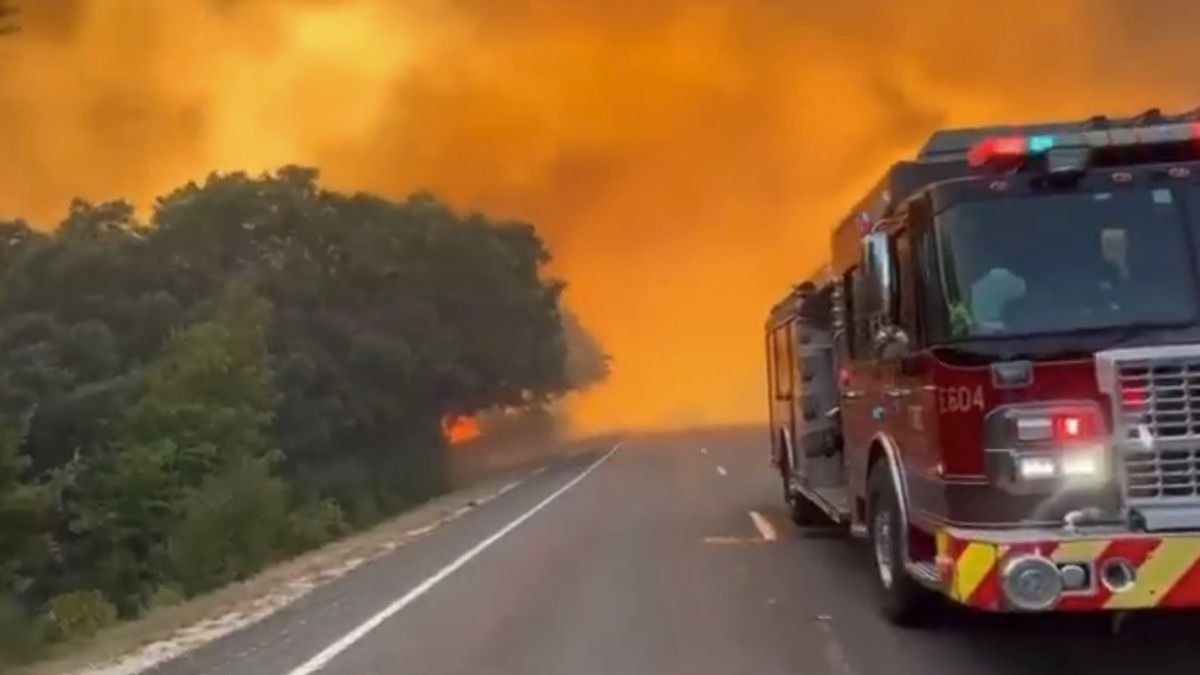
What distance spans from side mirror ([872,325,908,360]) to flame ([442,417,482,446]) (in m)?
46.1

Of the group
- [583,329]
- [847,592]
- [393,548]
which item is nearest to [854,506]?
[847,592]

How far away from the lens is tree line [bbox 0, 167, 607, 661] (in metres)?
29.8

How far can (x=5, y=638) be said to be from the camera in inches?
697

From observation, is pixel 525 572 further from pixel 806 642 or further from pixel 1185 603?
pixel 1185 603

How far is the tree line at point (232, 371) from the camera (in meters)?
29.8

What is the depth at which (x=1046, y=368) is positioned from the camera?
8711 millimetres

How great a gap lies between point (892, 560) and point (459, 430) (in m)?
54.0

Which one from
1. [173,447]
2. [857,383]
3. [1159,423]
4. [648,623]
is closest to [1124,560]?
[1159,423]

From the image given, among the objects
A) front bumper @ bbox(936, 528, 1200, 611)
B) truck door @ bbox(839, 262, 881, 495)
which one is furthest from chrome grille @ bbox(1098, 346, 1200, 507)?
truck door @ bbox(839, 262, 881, 495)

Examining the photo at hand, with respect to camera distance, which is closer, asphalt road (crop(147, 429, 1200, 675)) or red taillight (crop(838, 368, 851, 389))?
asphalt road (crop(147, 429, 1200, 675))

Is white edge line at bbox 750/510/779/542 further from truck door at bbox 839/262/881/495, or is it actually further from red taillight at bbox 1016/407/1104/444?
red taillight at bbox 1016/407/1104/444

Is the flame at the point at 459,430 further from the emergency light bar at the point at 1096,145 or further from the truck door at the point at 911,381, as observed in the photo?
the emergency light bar at the point at 1096,145

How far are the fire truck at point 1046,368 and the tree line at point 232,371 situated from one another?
43.7ft

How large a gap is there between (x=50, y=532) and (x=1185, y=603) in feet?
91.9
